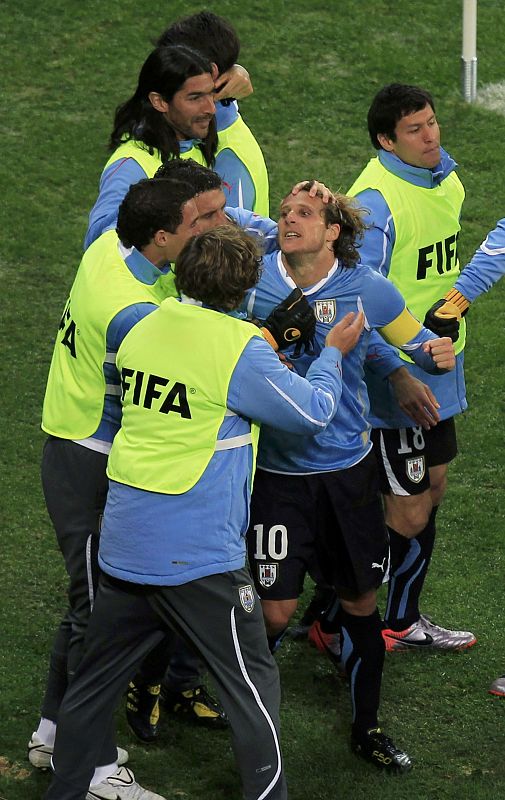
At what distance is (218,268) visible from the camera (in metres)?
4.37

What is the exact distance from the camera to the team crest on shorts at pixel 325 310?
5051 millimetres

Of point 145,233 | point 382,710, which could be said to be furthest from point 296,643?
point 145,233

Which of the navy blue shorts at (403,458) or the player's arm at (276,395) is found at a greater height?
the player's arm at (276,395)

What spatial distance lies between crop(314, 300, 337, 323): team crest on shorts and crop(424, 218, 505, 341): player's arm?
638 mm

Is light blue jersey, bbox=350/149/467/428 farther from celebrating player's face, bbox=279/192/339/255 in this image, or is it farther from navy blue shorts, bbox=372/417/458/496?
celebrating player's face, bbox=279/192/339/255

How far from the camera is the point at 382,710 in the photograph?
5.68 m

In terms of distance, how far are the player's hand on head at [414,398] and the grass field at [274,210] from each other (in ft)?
3.65

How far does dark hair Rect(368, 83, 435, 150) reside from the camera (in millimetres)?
5789

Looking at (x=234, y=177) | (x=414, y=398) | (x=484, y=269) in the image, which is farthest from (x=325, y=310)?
(x=234, y=177)

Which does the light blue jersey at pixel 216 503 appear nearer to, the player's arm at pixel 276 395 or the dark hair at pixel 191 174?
the player's arm at pixel 276 395

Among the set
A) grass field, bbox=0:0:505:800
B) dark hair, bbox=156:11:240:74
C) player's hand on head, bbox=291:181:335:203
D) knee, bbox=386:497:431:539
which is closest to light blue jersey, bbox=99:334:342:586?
player's hand on head, bbox=291:181:335:203

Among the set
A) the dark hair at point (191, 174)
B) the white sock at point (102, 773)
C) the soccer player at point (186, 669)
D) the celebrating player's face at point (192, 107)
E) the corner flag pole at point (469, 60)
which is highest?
the corner flag pole at point (469, 60)

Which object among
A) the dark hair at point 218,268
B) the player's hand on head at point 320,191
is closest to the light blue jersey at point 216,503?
the dark hair at point 218,268

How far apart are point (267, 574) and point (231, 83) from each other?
7.29 ft
